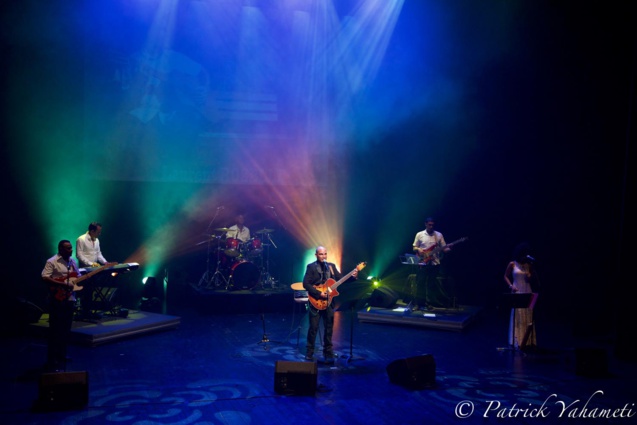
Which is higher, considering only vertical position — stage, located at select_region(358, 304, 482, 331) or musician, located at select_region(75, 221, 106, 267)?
musician, located at select_region(75, 221, 106, 267)

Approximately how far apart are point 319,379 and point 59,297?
3.88 meters

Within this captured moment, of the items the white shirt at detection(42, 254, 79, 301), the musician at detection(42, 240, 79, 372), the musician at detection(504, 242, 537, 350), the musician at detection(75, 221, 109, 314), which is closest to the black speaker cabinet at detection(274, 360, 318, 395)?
the musician at detection(42, 240, 79, 372)

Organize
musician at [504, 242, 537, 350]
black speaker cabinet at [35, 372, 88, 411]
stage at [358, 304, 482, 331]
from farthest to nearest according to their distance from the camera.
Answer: stage at [358, 304, 482, 331], musician at [504, 242, 537, 350], black speaker cabinet at [35, 372, 88, 411]

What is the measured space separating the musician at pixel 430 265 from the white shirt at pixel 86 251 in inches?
263

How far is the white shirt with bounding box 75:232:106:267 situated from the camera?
37.3 ft

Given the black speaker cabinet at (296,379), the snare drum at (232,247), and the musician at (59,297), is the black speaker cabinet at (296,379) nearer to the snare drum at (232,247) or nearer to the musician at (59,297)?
the musician at (59,297)

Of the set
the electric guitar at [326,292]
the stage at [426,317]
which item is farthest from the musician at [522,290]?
the electric guitar at [326,292]

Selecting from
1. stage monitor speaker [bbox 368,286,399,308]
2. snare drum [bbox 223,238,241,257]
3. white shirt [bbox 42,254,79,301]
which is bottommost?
stage monitor speaker [bbox 368,286,399,308]

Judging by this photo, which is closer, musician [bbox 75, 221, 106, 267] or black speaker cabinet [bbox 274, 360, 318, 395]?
black speaker cabinet [bbox 274, 360, 318, 395]

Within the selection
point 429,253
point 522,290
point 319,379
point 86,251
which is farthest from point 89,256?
point 522,290

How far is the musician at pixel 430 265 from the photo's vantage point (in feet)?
42.0

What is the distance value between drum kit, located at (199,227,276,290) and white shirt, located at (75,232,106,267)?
3.02 metres

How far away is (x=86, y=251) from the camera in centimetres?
1148

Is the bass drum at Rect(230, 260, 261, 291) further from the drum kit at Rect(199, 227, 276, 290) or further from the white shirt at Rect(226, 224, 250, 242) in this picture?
the white shirt at Rect(226, 224, 250, 242)
